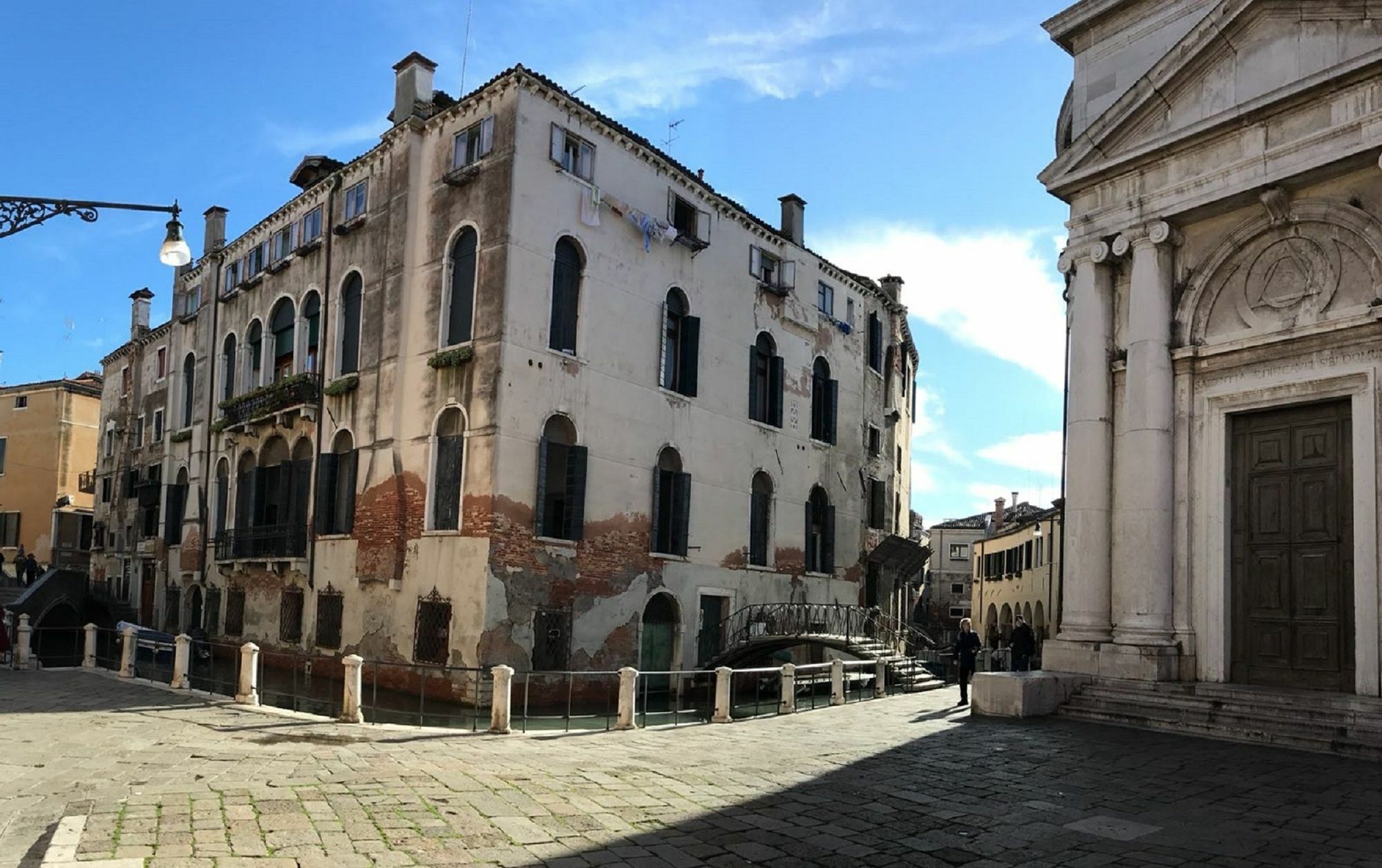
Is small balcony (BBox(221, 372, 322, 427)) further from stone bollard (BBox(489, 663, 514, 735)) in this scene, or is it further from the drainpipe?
stone bollard (BBox(489, 663, 514, 735))

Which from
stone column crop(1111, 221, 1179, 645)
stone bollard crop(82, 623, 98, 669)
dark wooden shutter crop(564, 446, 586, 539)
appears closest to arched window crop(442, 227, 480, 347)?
dark wooden shutter crop(564, 446, 586, 539)

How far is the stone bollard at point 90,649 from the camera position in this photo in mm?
19625

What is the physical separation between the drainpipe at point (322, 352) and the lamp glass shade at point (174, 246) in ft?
43.7

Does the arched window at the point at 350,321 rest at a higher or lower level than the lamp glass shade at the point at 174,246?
higher

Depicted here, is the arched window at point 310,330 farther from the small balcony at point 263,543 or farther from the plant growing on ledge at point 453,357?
the plant growing on ledge at point 453,357

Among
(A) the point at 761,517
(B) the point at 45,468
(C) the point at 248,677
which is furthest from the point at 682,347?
(B) the point at 45,468

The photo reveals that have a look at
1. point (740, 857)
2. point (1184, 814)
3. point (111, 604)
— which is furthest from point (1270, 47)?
point (111, 604)

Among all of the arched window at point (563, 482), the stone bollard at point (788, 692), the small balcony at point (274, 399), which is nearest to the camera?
the stone bollard at point (788, 692)

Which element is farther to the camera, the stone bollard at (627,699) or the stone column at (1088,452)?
the stone column at (1088,452)

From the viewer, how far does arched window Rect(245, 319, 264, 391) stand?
29109 mm

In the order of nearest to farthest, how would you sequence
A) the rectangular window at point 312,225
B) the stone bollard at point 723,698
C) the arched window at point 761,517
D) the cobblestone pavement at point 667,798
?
the cobblestone pavement at point 667,798
the stone bollard at point 723,698
the rectangular window at point 312,225
the arched window at point 761,517

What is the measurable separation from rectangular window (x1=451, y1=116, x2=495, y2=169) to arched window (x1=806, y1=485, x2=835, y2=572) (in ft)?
41.9

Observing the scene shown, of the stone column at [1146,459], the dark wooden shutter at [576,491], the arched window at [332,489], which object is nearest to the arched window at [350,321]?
the arched window at [332,489]

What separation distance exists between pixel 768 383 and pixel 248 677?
52.1ft
